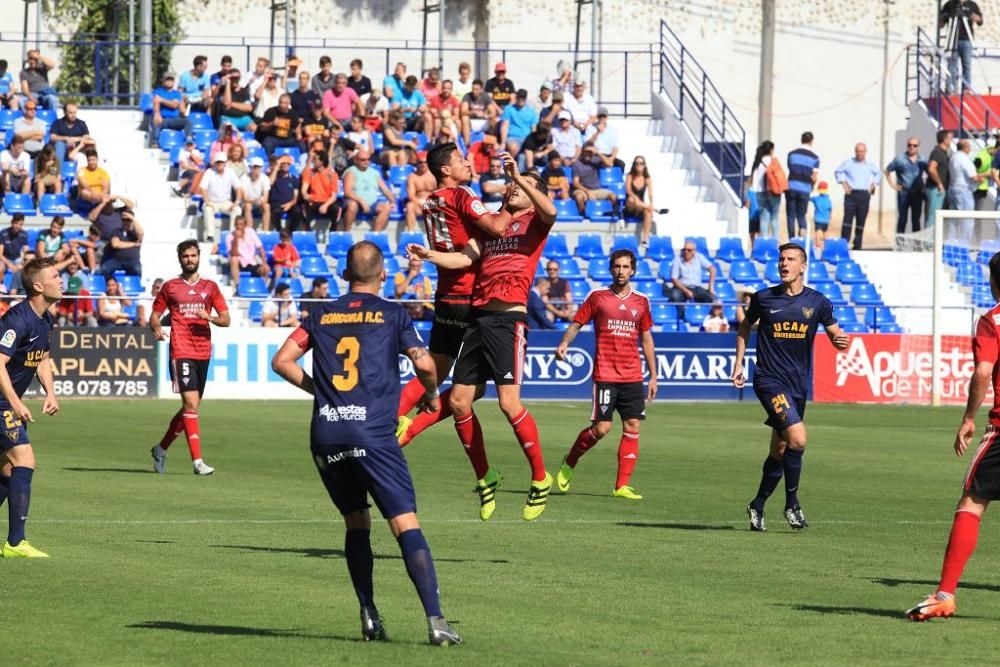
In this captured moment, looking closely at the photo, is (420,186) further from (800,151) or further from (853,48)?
(853,48)

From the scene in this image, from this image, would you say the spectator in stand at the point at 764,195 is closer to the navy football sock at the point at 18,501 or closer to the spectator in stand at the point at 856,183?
the spectator in stand at the point at 856,183

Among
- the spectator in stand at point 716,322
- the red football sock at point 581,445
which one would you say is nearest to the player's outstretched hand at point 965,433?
the red football sock at point 581,445

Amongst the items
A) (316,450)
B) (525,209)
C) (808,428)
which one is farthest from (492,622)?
(808,428)

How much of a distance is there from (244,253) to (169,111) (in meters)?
5.37

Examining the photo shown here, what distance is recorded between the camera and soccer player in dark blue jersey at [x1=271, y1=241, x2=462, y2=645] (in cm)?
843

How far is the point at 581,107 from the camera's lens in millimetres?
37375

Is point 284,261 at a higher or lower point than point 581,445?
higher

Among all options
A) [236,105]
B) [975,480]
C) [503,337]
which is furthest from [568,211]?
[975,480]

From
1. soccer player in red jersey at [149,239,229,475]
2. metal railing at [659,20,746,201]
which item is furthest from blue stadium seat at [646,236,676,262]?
soccer player in red jersey at [149,239,229,475]

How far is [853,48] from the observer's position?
2120 inches

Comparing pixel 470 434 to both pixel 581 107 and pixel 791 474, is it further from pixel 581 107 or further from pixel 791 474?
pixel 581 107

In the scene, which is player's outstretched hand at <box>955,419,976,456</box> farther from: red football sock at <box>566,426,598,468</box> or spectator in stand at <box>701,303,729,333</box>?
spectator in stand at <box>701,303,729,333</box>

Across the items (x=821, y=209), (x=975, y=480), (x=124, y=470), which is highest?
(x=821, y=209)

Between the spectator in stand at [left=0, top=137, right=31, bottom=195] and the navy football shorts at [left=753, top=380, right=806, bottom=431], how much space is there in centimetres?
2111
